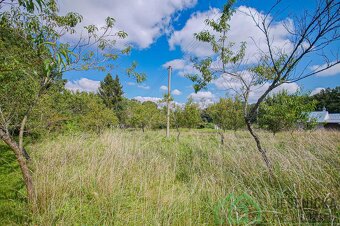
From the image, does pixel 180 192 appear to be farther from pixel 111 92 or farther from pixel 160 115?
pixel 111 92

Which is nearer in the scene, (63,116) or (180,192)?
(180,192)

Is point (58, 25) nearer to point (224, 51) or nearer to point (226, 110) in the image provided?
point (224, 51)

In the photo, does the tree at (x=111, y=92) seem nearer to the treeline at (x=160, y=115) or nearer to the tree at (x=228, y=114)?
the treeline at (x=160, y=115)

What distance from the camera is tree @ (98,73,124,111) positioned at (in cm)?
4172

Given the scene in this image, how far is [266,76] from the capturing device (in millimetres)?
4051

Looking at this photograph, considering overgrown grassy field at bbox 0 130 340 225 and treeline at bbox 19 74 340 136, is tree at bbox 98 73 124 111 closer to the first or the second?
treeline at bbox 19 74 340 136

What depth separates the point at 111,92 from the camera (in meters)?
→ 42.9

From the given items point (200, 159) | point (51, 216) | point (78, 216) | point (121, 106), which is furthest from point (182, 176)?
point (121, 106)

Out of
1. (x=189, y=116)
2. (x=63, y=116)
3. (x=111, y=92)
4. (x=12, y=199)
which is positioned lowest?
(x=12, y=199)

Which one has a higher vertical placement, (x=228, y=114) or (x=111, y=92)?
(x=111, y=92)

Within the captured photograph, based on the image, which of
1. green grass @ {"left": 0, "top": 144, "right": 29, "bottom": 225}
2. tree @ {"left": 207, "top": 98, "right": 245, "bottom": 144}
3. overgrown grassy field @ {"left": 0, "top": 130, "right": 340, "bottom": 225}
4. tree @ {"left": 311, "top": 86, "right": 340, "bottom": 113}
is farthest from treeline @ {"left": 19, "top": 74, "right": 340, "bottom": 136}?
tree @ {"left": 311, "top": 86, "right": 340, "bottom": 113}

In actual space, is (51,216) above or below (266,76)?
below

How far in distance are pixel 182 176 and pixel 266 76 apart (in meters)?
2.80

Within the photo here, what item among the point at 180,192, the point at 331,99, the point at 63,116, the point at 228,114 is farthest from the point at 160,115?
the point at 331,99
